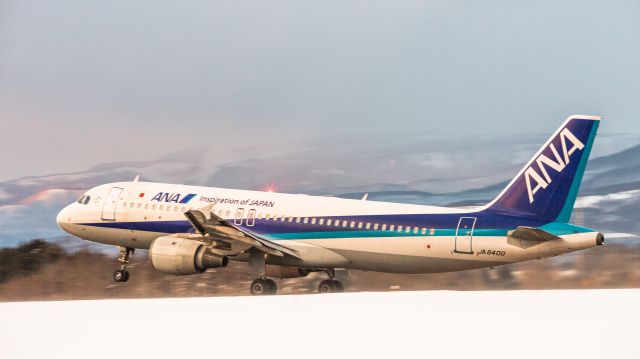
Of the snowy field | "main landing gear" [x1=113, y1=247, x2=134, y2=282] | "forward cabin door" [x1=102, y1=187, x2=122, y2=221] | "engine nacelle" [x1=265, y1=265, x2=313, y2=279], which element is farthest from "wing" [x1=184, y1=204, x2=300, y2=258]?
the snowy field

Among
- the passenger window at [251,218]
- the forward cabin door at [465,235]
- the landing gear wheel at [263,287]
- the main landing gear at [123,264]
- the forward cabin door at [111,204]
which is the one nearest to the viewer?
the forward cabin door at [465,235]

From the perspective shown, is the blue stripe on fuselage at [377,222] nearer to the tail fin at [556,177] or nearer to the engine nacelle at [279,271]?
the tail fin at [556,177]

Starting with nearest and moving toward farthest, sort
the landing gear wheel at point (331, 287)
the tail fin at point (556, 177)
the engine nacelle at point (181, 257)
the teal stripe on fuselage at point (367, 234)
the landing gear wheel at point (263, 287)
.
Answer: the tail fin at point (556, 177) < the teal stripe on fuselage at point (367, 234) < the engine nacelle at point (181, 257) < the landing gear wheel at point (263, 287) < the landing gear wheel at point (331, 287)

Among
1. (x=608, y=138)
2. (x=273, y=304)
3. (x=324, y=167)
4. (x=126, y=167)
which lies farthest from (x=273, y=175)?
(x=273, y=304)

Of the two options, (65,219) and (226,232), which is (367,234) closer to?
(226,232)

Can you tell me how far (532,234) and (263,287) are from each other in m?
10.6

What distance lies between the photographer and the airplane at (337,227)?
34.6 meters

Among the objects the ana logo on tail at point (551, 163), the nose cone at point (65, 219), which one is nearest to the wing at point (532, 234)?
the ana logo on tail at point (551, 163)

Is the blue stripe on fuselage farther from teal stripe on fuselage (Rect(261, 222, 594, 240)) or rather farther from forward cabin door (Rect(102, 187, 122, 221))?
forward cabin door (Rect(102, 187, 122, 221))

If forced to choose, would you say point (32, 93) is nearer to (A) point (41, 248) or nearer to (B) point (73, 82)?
(B) point (73, 82)

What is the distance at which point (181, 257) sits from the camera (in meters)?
37.1

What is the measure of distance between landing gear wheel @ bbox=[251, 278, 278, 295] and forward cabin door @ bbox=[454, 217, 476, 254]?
7.54m

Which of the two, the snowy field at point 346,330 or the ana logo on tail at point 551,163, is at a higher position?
the ana logo on tail at point 551,163

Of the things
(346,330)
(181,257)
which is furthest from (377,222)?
(346,330)
